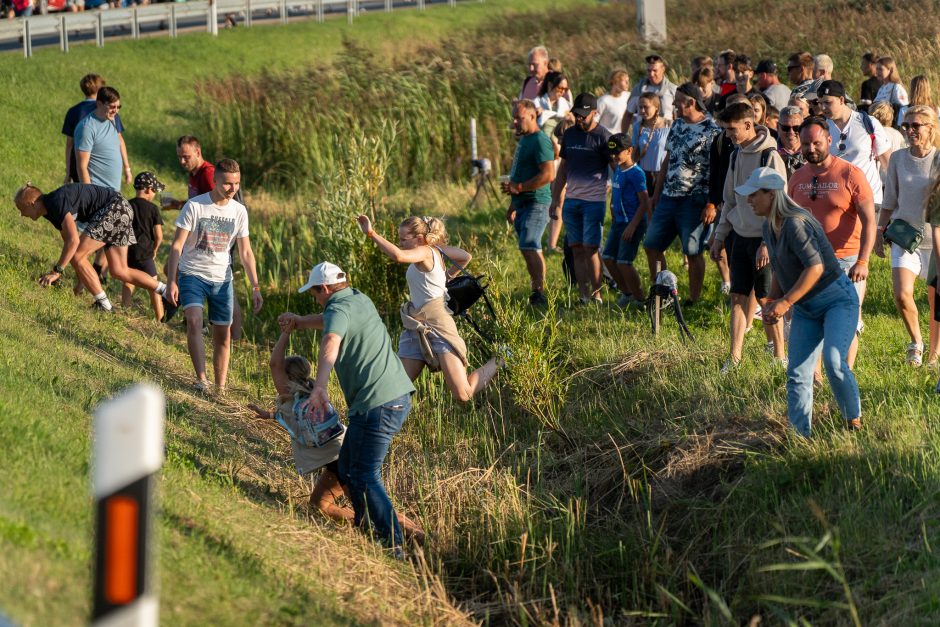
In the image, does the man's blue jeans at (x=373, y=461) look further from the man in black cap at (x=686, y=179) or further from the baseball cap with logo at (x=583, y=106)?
the baseball cap with logo at (x=583, y=106)

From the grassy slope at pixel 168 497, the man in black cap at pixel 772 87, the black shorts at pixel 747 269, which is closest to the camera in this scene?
the grassy slope at pixel 168 497

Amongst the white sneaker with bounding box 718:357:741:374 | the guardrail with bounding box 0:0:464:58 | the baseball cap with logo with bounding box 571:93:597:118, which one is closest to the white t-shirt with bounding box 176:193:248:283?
the baseball cap with logo with bounding box 571:93:597:118

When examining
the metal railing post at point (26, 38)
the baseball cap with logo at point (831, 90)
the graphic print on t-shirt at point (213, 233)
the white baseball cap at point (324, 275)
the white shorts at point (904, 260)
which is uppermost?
the metal railing post at point (26, 38)

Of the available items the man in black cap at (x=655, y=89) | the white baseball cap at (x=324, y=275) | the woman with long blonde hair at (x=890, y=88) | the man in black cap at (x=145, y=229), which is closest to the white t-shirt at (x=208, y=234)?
the man in black cap at (x=145, y=229)

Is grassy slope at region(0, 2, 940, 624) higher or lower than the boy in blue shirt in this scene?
lower

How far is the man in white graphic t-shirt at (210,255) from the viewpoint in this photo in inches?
384

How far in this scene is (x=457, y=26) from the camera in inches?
1507

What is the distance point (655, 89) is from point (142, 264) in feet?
19.8

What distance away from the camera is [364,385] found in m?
7.50

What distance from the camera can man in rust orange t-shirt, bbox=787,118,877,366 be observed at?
28.0 ft

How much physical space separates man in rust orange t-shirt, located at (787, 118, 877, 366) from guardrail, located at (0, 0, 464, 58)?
20.1m

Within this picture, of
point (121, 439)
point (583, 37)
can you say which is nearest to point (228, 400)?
point (121, 439)

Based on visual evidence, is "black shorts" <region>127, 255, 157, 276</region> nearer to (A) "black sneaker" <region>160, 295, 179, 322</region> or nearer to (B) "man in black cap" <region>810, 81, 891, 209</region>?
(A) "black sneaker" <region>160, 295, 179, 322</region>

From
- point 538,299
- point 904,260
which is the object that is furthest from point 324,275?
Answer: point 538,299
